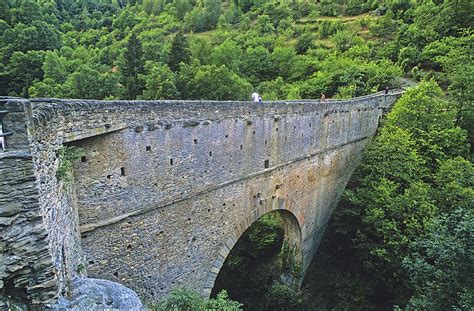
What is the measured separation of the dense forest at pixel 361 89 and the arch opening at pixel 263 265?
0.95 feet

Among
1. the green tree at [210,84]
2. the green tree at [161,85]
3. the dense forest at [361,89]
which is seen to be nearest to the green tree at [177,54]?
the dense forest at [361,89]

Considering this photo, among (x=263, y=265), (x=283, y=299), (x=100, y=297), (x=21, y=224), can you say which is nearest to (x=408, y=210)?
(x=283, y=299)

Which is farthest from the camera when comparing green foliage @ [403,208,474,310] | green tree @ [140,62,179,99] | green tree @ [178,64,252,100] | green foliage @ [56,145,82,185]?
green tree @ [178,64,252,100]

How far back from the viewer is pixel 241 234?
15125 millimetres

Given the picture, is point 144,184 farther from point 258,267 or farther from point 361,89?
point 361,89

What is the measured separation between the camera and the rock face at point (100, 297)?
6094 millimetres

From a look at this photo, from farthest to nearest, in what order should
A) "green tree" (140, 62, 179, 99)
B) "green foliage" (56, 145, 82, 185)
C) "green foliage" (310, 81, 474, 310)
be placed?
"green tree" (140, 62, 179, 99), "green foliage" (310, 81, 474, 310), "green foliage" (56, 145, 82, 185)

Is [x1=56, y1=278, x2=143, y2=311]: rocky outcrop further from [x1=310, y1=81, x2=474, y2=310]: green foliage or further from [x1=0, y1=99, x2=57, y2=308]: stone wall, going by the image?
[x1=310, y1=81, x2=474, y2=310]: green foliage

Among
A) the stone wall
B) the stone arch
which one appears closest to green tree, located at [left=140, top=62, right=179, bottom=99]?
the stone arch

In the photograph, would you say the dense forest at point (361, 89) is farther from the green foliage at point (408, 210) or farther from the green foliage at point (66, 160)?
the green foliage at point (66, 160)

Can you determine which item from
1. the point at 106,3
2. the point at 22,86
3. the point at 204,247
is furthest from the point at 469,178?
the point at 106,3

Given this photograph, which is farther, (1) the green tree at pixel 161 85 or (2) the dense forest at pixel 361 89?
(1) the green tree at pixel 161 85

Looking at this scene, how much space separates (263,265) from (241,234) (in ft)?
25.1

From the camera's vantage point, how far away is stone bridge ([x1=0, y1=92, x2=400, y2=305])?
17.0 feet
